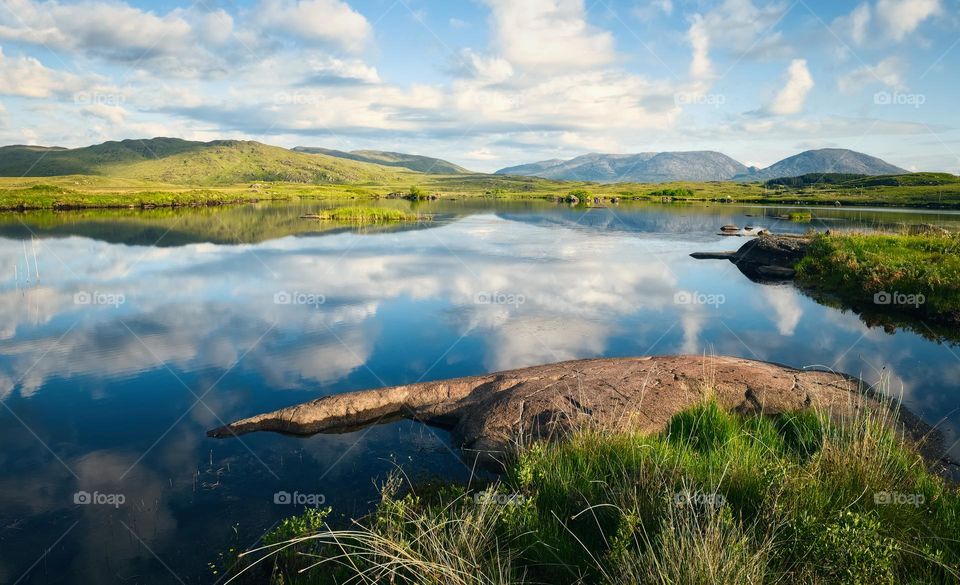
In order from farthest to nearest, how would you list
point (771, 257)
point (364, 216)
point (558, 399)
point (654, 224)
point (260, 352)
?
point (364, 216) < point (654, 224) < point (771, 257) < point (260, 352) < point (558, 399)

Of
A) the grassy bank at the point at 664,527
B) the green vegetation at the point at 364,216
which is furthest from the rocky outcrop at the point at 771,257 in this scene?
the green vegetation at the point at 364,216

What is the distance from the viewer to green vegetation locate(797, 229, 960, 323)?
72.1ft

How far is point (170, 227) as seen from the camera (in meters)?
57.2

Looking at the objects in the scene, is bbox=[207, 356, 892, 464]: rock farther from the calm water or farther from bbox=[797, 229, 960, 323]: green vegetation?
bbox=[797, 229, 960, 323]: green vegetation

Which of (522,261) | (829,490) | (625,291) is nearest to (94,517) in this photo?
(829,490)

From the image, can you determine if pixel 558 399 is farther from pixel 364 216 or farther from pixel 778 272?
pixel 364 216

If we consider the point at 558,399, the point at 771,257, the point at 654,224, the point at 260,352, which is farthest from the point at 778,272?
the point at 654,224

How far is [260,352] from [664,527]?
14.9 m

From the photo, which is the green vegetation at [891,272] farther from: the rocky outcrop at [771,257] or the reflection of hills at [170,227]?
the reflection of hills at [170,227]

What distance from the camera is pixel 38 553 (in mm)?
8070

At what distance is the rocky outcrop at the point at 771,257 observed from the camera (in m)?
33.4

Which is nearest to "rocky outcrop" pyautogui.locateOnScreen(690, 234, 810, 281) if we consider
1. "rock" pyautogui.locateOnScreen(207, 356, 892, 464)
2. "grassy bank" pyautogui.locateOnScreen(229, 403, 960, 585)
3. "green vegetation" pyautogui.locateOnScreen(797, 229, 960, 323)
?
"green vegetation" pyautogui.locateOnScreen(797, 229, 960, 323)

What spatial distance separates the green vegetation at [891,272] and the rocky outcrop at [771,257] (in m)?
1.00

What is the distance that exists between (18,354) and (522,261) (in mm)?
27094
